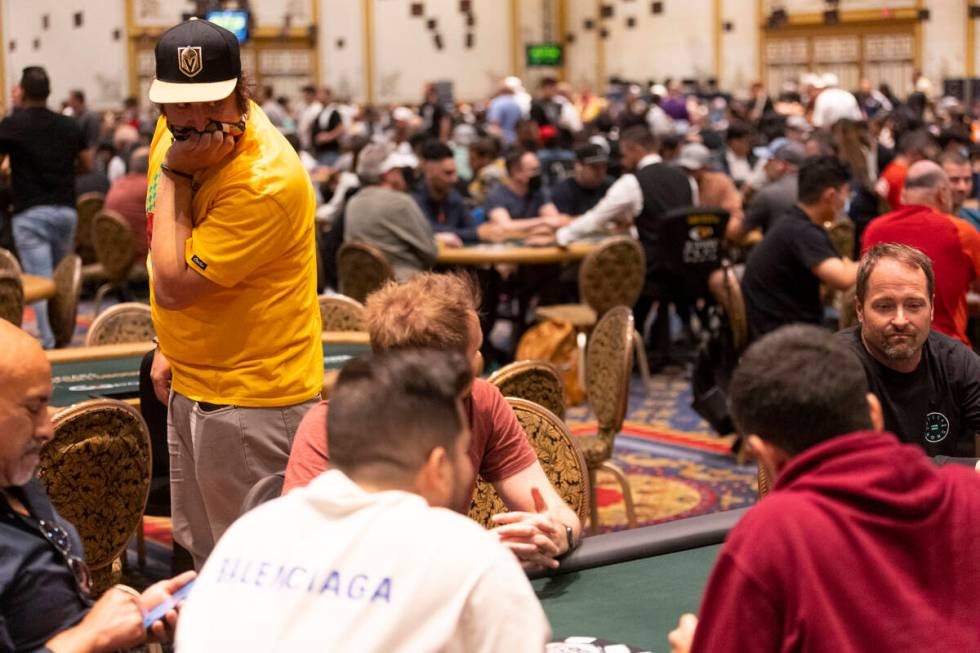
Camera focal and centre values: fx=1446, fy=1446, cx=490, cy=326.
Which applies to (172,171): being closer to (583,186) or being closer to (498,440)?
(498,440)

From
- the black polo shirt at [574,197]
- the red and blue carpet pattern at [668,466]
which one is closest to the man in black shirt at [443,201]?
the black polo shirt at [574,197]

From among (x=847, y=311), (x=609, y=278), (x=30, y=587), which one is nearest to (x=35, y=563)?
(x=30, y=587)

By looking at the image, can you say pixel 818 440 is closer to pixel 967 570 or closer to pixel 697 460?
pixel 967 570

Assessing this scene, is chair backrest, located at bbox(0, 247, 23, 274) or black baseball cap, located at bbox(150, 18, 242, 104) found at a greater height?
black baseball cap, located at bbox(150, 18, 242, 104)

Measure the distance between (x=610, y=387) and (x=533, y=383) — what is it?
32.0 inches

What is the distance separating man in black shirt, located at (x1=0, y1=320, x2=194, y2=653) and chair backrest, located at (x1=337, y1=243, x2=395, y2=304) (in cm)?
503

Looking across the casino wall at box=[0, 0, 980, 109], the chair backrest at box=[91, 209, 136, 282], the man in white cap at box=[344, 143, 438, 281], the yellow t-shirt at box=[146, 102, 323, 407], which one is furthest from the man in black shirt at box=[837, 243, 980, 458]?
the casino wall at box=[0, 0, 980, 109]

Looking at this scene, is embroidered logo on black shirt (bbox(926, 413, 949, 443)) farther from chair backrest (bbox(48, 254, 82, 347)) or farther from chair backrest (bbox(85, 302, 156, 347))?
chair backrest (bbox(48, 254, 82, 347))

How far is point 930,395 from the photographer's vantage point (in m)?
3.15

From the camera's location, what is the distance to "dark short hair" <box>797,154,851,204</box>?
18.4 feet

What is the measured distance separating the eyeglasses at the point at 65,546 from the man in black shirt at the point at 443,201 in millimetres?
5938

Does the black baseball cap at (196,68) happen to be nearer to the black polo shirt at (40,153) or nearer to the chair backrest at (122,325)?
the chair backrest at (122,325)

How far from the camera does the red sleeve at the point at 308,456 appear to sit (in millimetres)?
2305

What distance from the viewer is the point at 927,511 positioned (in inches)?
61.7
